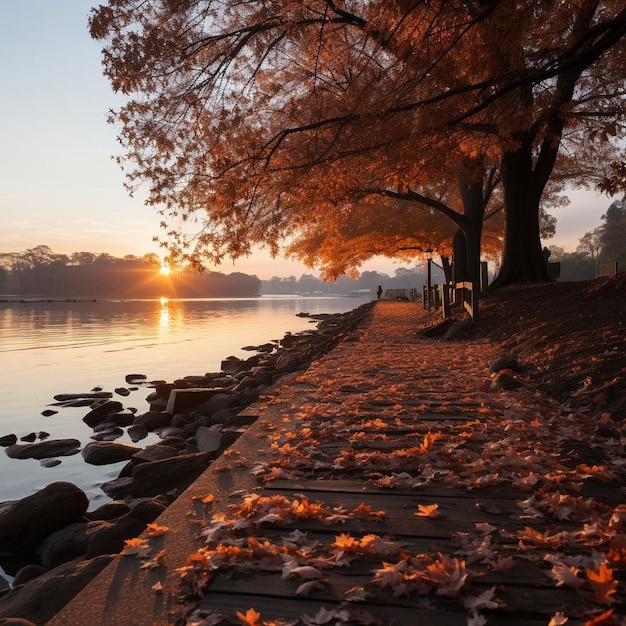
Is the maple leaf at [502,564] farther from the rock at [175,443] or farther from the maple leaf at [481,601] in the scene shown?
the rock at [175,443]

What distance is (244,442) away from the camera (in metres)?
5.67

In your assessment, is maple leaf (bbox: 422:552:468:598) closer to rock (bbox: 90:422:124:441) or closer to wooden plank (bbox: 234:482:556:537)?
wooden plank (bbox: 234:482:556:537)

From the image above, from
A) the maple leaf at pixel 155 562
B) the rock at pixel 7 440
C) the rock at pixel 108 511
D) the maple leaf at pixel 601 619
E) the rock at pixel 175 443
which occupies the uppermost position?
the maple leaf at pixel 601 619

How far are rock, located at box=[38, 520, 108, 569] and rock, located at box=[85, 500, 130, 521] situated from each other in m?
0.57

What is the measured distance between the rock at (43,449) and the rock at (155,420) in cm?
148

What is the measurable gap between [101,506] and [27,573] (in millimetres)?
1166

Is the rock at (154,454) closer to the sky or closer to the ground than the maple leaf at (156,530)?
closer to the ground

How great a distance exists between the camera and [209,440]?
732cm

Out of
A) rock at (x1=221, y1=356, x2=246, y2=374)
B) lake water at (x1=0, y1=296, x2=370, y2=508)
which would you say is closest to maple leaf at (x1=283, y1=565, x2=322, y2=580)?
lake water at (x1=0, y1=296, x2=370, y2=508)

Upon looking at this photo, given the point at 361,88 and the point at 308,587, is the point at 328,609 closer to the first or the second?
the point at 308,587

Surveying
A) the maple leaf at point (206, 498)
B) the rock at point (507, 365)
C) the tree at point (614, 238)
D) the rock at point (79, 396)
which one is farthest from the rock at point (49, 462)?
the tree at point (614, 238)

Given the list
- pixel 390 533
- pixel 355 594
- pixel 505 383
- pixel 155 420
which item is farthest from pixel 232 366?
pixel 355 594

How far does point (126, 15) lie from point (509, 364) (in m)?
10.6

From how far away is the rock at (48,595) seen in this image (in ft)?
11.1
